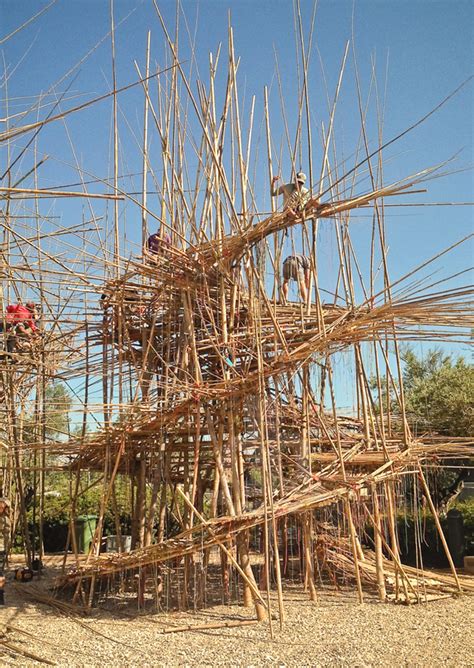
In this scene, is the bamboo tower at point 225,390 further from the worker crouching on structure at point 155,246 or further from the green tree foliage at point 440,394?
the green tree foliage at point 440,394

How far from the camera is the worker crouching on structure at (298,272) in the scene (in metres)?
7.26

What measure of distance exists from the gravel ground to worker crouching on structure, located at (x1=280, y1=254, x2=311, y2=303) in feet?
10.4

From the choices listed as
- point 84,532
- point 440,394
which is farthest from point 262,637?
point 440,394

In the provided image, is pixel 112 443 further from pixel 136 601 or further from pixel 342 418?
pixel 342 418

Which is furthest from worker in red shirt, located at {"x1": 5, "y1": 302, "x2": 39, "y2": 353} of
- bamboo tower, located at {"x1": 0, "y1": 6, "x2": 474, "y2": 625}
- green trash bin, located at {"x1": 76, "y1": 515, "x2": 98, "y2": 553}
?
green trash bin, located at {"x1": 76, "y1": 515, "x2": 98, "y2": 553}

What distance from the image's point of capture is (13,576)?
28.7 ft

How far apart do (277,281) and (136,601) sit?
3.62 metres

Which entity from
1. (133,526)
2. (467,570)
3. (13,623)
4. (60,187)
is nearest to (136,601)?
(133,526)

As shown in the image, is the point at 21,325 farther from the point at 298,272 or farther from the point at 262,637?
the point at 262,637

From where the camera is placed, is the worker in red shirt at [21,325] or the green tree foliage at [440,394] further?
the green tree foliage at [440,394]

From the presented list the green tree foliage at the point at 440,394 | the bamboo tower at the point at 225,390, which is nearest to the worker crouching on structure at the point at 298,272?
the bamboo tower at the point at 225,390

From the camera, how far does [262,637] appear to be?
17.5ft

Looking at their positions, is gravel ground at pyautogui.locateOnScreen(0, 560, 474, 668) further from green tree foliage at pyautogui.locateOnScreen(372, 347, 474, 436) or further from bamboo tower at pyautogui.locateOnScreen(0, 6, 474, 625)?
green tree foliage at pyautogui.locateOnScreen(372, 347, 474, 436)

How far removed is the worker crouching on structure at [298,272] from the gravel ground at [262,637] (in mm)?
3178
